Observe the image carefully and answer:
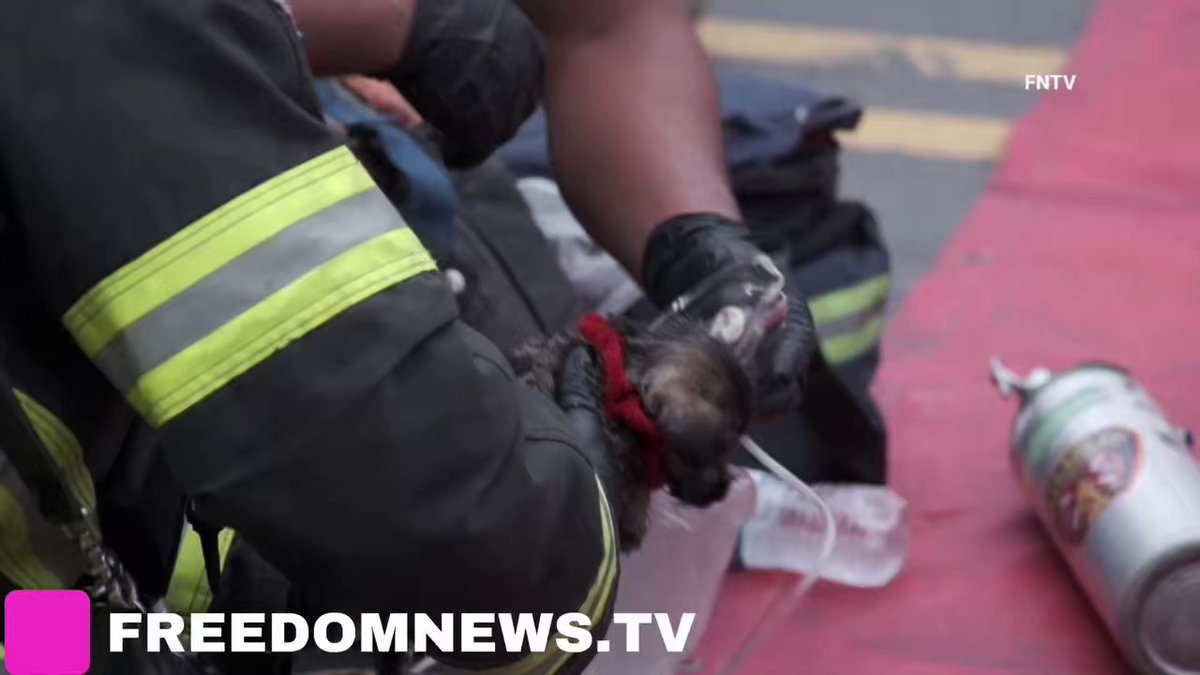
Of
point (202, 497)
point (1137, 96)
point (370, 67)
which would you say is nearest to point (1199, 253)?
point (1137, 96)

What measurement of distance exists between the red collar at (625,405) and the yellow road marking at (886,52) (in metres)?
1.87

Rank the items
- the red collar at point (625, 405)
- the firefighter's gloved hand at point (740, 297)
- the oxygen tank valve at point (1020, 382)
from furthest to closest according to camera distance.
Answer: the oxygen tank valve at point (1020, 382)
the firefighter's gloved hand at point (740, 297)
the red collar at point (625, 405)

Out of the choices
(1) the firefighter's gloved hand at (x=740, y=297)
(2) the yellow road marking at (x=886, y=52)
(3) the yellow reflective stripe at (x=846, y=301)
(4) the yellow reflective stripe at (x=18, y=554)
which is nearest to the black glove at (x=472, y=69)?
(1) the firefighter's gloved hand at (x=740, y=297)

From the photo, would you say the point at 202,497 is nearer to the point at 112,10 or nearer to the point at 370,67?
the point at 112,10

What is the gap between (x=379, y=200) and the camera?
37.9 inches

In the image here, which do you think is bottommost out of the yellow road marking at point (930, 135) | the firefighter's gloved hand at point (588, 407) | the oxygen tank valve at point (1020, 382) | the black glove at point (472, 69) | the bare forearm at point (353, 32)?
A: the yellow road marking at point (930, 135)

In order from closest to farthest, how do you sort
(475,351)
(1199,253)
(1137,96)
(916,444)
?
(475,351) < (916,444) < (1199,253) < (1137,96)

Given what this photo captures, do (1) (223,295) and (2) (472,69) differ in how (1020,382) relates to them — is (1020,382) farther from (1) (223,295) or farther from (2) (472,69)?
(1) (223,295)

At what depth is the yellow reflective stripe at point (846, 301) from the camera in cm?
202

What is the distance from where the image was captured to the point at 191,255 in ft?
2.93

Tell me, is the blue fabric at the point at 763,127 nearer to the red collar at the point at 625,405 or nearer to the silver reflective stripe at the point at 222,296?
the red collar at the point at 625,405

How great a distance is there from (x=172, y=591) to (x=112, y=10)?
17.4 inches

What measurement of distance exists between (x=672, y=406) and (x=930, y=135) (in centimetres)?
170

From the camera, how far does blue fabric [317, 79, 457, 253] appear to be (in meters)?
1.68
